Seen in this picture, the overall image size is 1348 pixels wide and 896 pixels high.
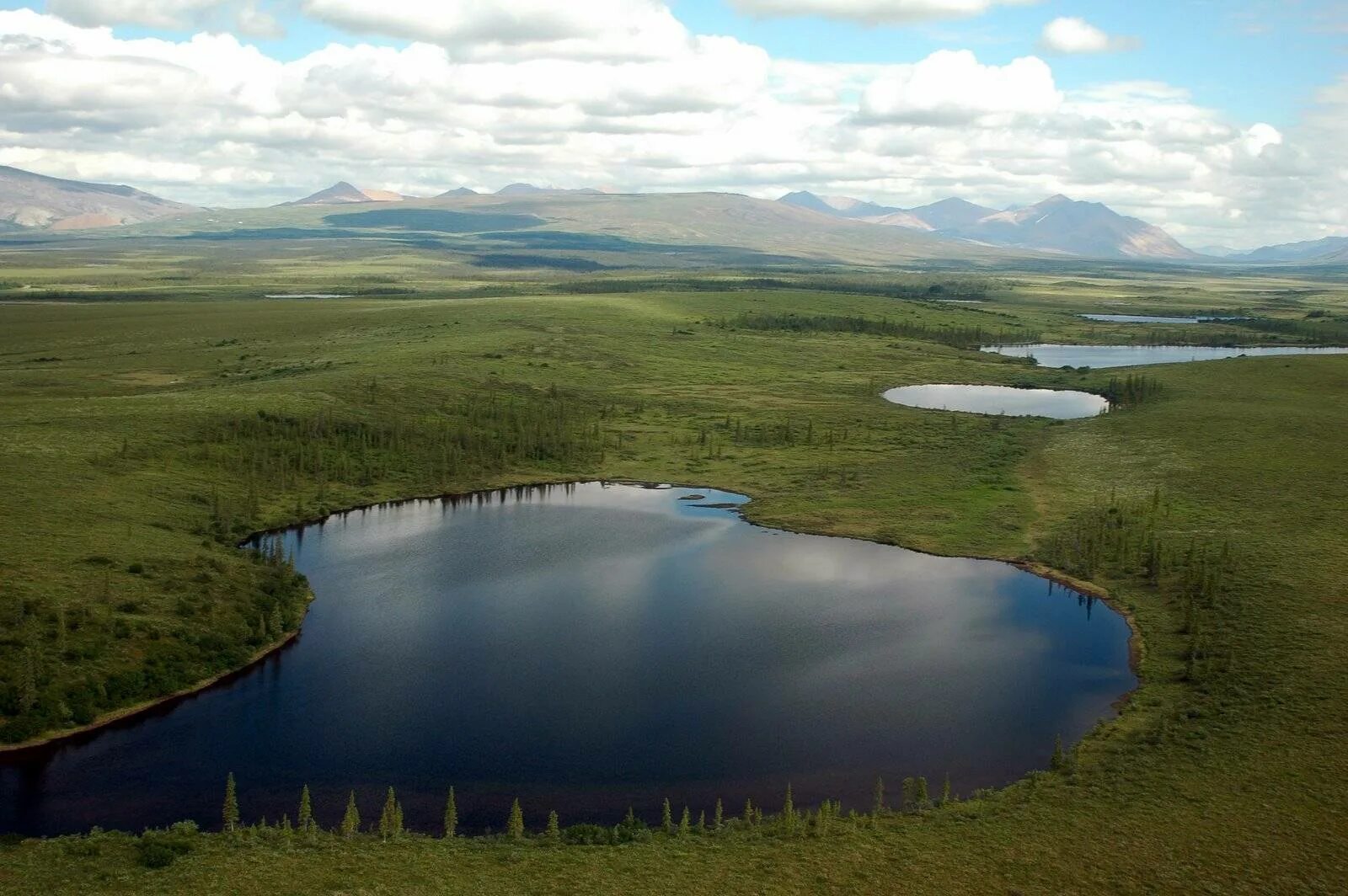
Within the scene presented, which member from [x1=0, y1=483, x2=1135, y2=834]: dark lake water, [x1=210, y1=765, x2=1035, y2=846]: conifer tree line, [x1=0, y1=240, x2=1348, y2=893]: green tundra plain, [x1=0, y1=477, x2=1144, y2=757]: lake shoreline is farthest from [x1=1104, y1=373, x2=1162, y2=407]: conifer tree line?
[x1=210, y1=765, x2=1035, y2=846]: conifer tree line

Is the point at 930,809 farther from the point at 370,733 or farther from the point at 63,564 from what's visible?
the point at 63,564

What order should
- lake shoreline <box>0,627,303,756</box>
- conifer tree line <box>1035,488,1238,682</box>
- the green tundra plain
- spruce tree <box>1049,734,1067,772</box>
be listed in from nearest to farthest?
the green tundra plain
spruce tree <box>1049,734,1067,772</box>
lake shoreline <box>0,627,303,756</box>
conifer tree line <box>1035,488,1238,682</box>

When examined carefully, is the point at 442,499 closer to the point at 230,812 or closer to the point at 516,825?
the point at 230,812

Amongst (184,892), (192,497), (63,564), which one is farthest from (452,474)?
(184,892)

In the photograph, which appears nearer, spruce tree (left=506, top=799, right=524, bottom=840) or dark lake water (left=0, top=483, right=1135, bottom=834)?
spruce tree (left=506, top=799, right=524, bottom=840)

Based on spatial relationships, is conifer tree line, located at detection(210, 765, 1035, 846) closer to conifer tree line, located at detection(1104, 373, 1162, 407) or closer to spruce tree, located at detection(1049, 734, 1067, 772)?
spruce tree, located at detection(1049, 734, 1067, 772)

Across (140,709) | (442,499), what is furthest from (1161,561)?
(140,709)
